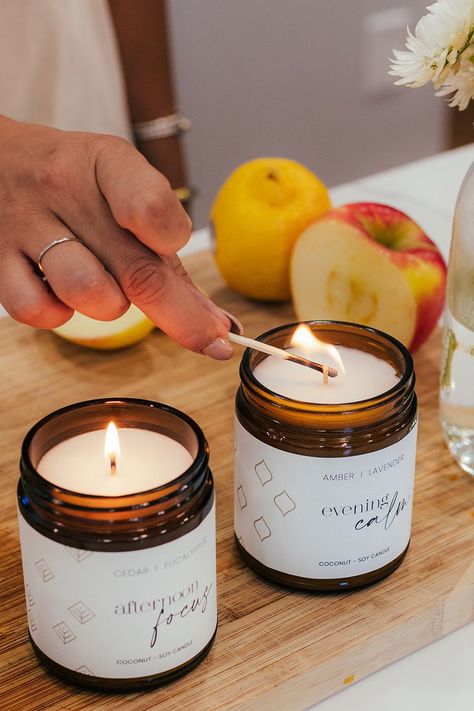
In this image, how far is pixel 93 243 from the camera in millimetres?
568

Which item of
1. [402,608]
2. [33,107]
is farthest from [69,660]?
[33,107]

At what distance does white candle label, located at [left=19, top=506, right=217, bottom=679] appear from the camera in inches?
18.8

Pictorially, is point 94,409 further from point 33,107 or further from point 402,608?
point 33,107

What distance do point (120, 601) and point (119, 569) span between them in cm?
2

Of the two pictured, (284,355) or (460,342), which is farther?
(460,342)

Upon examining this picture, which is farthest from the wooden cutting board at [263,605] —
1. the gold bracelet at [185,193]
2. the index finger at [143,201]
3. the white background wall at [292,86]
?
the white background wall at [292,86]

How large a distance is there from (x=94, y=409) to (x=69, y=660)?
0.13 meters

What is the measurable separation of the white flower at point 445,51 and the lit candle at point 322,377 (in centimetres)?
17

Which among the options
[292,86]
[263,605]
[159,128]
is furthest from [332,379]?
[292,86]

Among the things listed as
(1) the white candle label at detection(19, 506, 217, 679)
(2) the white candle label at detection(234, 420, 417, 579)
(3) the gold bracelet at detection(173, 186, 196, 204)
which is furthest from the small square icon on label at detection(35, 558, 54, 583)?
(3) the gold bracelet at detection(173, 186, 196, 204)

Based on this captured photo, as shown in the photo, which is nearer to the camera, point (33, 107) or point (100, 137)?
point (100, 137)

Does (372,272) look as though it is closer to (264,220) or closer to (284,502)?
(264,220)

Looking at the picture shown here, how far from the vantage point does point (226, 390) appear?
805 mm

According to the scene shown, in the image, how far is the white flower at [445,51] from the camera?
0.59 metres
